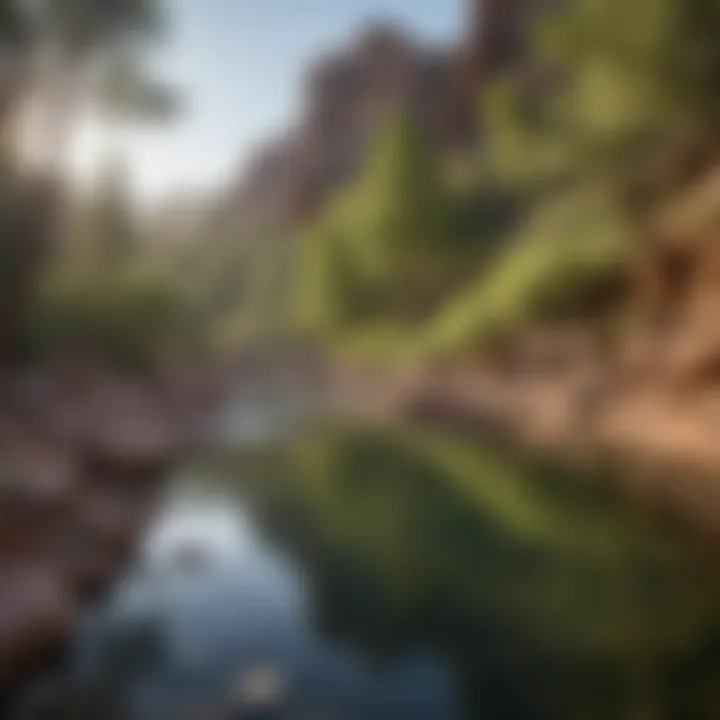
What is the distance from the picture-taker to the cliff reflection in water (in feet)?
18.4

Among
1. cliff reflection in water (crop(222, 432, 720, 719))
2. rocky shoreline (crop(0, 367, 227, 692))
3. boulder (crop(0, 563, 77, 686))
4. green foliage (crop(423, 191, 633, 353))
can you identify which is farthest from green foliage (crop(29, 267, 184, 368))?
boulder (crop(0, 563, 77, 686))

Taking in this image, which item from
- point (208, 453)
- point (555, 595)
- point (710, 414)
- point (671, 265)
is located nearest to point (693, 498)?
point (710, 414)

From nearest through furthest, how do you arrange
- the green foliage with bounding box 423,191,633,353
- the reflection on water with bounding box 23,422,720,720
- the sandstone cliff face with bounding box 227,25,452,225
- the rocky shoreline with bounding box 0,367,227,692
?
the reflection on water with bounding box 23,422,720,720, the rocky shoreline with bounding box 0,367,227,692, the sandstone cliff face with bounding box 227,25,452,225, the green foliage with bounding box 423,191,633,353

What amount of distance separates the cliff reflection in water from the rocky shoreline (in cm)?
198

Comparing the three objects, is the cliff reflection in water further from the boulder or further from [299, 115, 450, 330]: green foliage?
[299, 115, 450, 330]: green foliage

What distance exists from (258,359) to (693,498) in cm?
1667

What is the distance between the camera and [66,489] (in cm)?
905

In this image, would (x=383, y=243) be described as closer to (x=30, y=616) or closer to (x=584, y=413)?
(x=584, y=413)

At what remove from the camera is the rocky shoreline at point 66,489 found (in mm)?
6371

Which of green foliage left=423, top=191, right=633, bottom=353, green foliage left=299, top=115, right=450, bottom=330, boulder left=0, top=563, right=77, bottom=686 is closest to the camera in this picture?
boulder left=0, top=563, right=77, bottom=686

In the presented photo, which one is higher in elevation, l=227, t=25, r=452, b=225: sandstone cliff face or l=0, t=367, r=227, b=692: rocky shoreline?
l=227, t=25, r=452, b=225: sandstone cliff face

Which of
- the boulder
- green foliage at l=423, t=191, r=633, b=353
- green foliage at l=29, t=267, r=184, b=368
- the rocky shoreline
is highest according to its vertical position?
green foliage at l=29, t=267, r=184, b=368

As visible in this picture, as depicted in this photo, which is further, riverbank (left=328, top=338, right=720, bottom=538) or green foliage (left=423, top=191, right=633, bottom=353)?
green foliage (left=423, top=191, right=633, bottom=353)

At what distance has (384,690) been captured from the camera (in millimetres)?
5707
